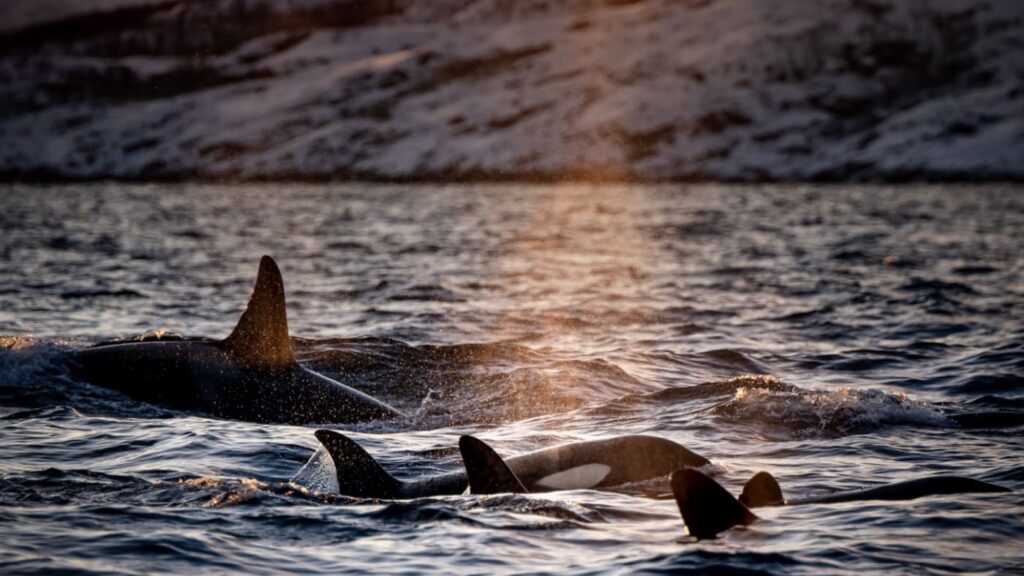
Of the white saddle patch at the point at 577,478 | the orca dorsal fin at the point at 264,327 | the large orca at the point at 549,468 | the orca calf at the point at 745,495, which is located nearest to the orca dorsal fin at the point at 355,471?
the large orca at the point at 549,468

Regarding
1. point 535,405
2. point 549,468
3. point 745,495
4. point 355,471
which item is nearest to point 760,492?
point 745,495

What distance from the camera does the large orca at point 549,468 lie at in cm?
1064

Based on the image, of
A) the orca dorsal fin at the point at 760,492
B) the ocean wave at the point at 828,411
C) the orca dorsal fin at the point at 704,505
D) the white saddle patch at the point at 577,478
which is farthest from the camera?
the ocean wave at the point at 828,411

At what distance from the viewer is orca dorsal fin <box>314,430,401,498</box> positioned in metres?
10.6

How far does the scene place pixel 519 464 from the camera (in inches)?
432

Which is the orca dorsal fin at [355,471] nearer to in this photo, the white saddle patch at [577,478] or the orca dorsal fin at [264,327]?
the white saddle patch at [577,478]

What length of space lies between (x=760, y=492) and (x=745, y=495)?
0.58 feet

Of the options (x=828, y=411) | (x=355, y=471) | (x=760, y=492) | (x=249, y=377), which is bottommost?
(x=828, y=411)

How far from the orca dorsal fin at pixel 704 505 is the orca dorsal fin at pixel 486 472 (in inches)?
60.4

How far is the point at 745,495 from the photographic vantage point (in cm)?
1013

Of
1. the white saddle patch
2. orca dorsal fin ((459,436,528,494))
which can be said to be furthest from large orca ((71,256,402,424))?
orca dorsal fin ((459,436,528,494))

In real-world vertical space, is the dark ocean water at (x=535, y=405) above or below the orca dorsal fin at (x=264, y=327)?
→ below

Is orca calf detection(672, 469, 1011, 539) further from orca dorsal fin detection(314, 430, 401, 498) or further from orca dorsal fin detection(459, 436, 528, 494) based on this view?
orca dorsal fin detection(314, 430, 401, 498)

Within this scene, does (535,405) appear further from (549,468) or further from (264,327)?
(549,468)
